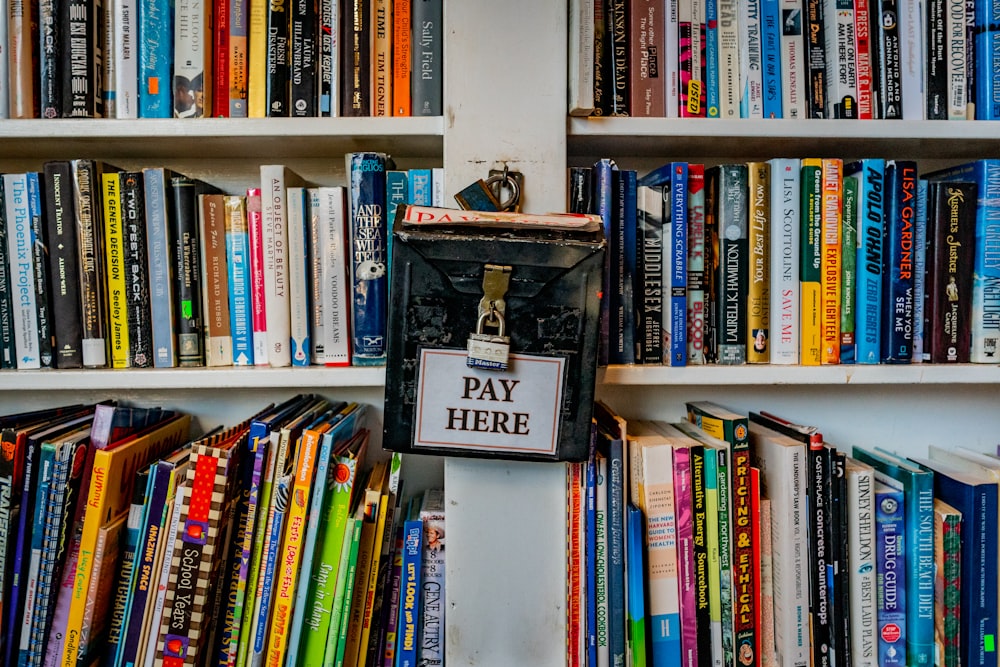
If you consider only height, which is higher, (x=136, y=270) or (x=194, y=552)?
(x=136, y=270)

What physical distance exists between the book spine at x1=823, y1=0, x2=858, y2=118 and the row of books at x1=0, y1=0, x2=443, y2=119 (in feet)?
1.86

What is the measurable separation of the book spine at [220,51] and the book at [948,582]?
118 centimetres

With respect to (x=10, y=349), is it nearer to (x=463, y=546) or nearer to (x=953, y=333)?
(x=463, y=546)

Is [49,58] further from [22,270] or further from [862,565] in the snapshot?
[862,565]

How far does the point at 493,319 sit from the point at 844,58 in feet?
2.11

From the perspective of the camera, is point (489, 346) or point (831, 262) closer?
point (489, 346)

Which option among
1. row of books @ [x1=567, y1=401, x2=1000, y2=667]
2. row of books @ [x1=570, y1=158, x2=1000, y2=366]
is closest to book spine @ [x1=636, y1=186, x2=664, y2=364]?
row of books @ [x1=570, y1=158, x2=1000, y2=366]

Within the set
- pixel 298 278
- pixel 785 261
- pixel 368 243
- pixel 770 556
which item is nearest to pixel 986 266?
pixel 785 261

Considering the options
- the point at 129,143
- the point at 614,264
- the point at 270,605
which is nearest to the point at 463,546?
the point at 270,605

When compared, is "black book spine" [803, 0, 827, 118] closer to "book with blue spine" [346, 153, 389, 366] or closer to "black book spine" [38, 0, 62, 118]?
"book with blue spine" [346, 153, 389, 366]

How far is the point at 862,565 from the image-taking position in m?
0.84

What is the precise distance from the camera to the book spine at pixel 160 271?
0.82 m

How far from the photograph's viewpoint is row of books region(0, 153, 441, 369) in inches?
32.2

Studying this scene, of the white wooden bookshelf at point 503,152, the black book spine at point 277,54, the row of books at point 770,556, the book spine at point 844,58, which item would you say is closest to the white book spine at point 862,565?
the row of books at point 770,556
